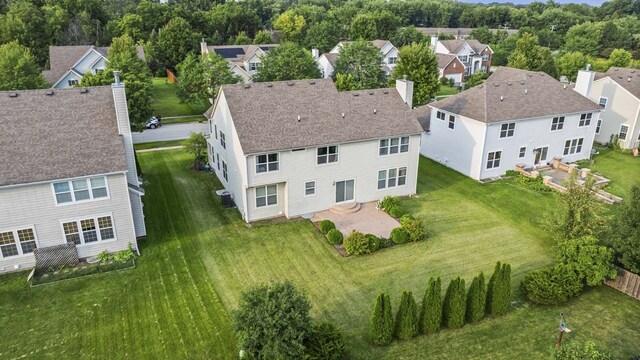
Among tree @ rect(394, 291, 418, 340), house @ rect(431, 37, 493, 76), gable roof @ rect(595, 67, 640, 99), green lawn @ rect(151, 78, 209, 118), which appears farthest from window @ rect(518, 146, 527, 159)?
house @ rect(431, 37, 493, 76)

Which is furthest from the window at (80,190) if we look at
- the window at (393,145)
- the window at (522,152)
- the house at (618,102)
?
the house at (618,102)

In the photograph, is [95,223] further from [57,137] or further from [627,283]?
[627,283]

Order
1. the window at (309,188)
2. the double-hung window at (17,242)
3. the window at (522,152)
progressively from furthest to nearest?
the window at (522,152), the window at (309,188), the double-hung window at (17,242)

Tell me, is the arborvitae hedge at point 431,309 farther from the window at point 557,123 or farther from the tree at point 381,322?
the window at point 557,123

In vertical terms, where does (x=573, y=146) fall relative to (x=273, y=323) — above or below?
below

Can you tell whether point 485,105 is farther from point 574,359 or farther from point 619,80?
point 574,359

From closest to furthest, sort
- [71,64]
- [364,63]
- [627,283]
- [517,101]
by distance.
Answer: [627,283], [517,101], [71,64], [364,63]

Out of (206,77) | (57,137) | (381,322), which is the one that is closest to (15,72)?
(206,77)

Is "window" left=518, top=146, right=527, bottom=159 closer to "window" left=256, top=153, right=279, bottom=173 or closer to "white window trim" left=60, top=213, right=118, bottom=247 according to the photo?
"window" left=256, top=153, right=279, bottom=173
